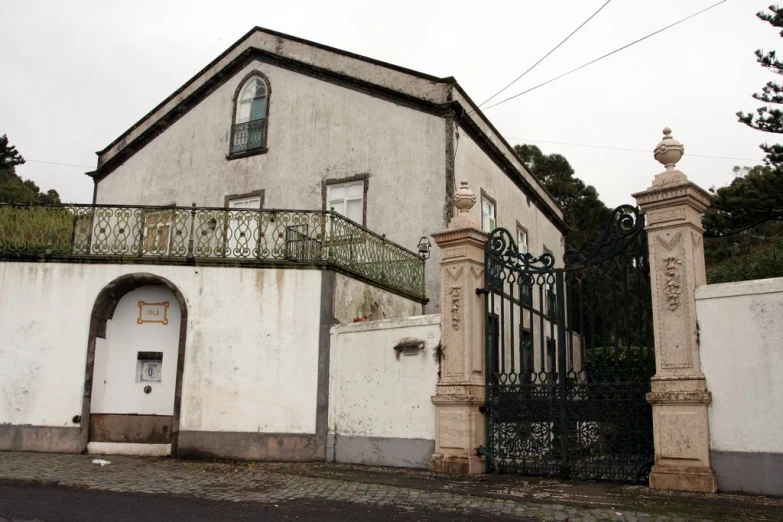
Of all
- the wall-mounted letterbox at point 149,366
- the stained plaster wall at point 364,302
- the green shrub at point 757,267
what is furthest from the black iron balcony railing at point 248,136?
the green shrub at point 757,267

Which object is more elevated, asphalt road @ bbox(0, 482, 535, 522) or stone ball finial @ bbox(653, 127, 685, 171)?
stone ball finial @ bbox(653, 127, 685, 171)

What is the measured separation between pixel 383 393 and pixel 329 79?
394 inches

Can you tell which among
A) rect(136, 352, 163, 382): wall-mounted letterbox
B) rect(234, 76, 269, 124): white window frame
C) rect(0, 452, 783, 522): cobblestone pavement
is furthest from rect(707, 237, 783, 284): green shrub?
rect(136, 352, 163, 382): wall-mounted letterbox

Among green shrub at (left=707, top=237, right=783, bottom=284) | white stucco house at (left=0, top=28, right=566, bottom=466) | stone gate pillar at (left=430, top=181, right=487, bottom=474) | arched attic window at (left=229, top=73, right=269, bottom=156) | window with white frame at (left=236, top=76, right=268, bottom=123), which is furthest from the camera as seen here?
window with white frame at (left=236, top=76, right=268, bottom=123)

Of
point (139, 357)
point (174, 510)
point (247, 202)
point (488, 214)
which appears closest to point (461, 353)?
Result: point (174, 510)

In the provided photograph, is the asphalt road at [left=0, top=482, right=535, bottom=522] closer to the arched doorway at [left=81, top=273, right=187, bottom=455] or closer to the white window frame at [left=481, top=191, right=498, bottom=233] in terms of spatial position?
the arched doorway at [left=81, top=273, right=187, bottom=455]

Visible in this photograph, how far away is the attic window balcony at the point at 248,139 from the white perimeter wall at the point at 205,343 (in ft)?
24.0

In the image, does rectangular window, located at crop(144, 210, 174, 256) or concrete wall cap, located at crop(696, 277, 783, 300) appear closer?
concrete wall cap, located at crop(696, 277, 783, 300)

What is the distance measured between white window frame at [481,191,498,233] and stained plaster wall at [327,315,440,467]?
25.0ft

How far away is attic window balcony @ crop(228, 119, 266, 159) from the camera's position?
1839 cm

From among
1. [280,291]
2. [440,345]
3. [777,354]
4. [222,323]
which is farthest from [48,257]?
[777,354]

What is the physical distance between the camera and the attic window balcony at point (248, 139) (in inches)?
724

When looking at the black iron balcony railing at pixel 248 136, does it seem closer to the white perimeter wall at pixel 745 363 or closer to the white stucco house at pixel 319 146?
the white stucco house at pixel 319 146

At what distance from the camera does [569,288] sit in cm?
908
